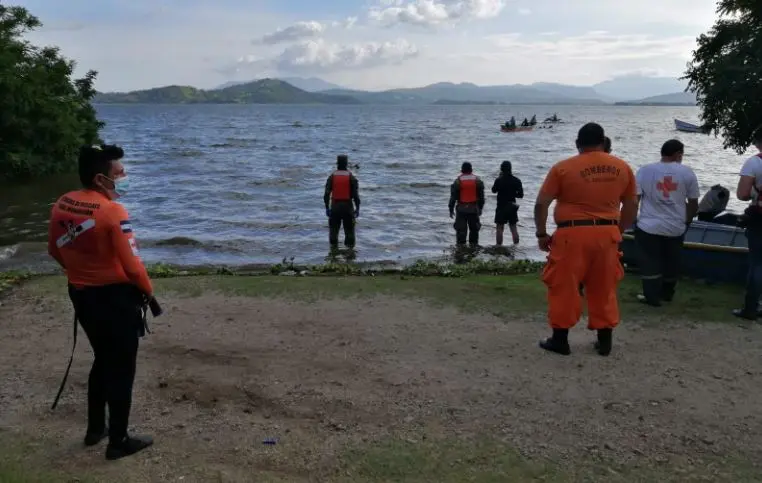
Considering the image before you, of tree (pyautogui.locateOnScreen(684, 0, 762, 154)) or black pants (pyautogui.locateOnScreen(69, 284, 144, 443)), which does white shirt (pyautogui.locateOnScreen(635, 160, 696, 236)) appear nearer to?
black pants (pyautogui.locateOnScreen(69, 284, 144, 443))

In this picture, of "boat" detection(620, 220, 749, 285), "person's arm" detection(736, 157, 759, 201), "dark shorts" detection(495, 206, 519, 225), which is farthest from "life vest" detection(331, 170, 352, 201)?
"person's arm" detection(736, 157, 759, 201)

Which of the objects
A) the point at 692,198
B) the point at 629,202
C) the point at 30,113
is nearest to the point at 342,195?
the point at 692,198

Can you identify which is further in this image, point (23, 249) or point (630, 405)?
point (23, 249)

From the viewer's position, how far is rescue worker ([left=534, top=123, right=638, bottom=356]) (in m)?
5.42

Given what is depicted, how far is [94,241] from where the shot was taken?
3.75 metres

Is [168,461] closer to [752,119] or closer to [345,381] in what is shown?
[345,381]

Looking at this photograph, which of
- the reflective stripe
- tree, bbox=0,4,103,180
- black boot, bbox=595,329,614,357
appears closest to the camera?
the reflective stripe

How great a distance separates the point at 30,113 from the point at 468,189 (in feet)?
64.5

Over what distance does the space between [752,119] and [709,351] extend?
9.46m

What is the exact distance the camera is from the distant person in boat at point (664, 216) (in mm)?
6930

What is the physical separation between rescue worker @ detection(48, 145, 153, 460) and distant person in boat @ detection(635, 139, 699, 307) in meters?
5.54

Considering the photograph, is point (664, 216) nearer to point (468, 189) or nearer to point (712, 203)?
point (712, 203)

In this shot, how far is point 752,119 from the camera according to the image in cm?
1324

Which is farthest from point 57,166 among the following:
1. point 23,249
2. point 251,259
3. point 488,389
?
point 488,389
